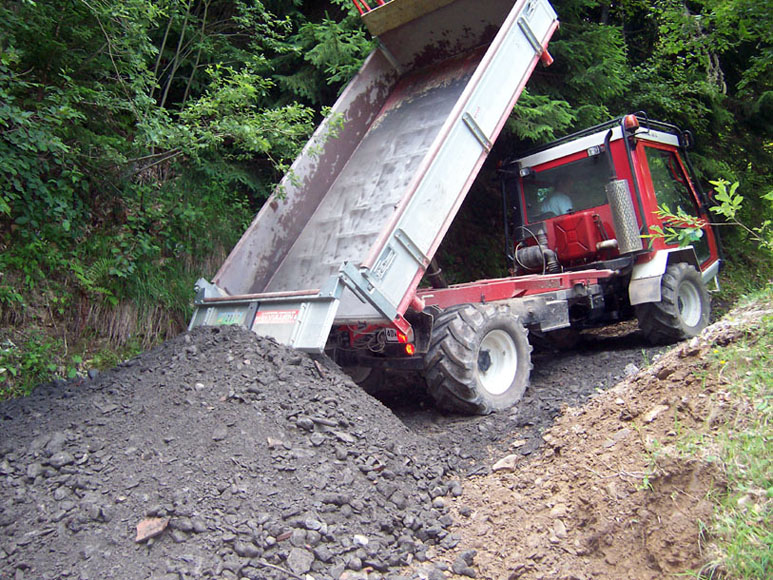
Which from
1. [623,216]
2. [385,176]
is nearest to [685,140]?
[623,216]

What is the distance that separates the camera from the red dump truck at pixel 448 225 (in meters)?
4.30

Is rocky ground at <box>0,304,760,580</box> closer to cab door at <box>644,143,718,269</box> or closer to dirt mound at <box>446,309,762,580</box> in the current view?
dirt mound at <box>446,309,762,580</box>

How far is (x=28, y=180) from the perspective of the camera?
184 inches

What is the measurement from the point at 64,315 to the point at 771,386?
5.10m

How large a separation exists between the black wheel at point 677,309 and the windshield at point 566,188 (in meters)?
1.17

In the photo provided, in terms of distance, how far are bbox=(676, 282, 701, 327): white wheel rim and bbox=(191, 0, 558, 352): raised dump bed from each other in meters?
3.27

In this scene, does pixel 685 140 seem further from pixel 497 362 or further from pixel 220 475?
pixel 220 475

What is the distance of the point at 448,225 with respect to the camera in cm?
451

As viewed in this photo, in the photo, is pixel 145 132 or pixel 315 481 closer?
pixel 315 481

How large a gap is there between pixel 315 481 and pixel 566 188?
4915 mm

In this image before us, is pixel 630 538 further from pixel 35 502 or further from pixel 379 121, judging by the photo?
pixel 379 121

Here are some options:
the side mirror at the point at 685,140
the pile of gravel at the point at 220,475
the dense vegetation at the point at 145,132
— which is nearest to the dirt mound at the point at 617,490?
the pile of gravel at the point at 220,475

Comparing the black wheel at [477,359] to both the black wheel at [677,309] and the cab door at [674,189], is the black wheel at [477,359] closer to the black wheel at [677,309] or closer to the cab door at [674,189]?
the black wheel at [677,309]

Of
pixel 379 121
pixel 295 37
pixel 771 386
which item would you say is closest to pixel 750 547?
pixel 771 386
